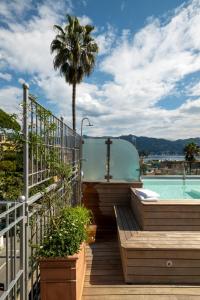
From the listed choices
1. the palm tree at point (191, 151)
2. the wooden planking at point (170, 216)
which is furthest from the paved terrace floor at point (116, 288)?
the palm tree at point (191, 151)

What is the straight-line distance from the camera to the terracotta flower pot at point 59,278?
2.55 meters

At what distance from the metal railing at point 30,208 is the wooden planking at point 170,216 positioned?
159cm

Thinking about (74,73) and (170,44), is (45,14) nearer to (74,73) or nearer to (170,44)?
(170,44)

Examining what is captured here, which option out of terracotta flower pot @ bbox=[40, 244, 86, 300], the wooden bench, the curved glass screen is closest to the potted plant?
terracotta flower pot @ bbox=[40, 244, 86, 300]

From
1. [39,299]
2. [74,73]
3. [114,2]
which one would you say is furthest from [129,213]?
[74,73]

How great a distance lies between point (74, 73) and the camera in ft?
46.9

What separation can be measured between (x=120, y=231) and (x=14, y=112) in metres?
2.60

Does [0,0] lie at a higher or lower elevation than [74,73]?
lower

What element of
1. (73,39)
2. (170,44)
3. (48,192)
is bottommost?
(48,192)

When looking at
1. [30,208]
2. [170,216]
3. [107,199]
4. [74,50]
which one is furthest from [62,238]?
[74,50]

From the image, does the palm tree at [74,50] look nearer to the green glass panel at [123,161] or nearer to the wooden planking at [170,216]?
the green glass panel at [123,161]

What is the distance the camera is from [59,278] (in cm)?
259

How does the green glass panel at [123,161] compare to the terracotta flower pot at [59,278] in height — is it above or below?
above

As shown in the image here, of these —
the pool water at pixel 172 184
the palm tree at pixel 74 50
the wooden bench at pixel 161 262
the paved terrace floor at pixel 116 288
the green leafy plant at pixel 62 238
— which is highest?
the palm tree at pixel 74 50
